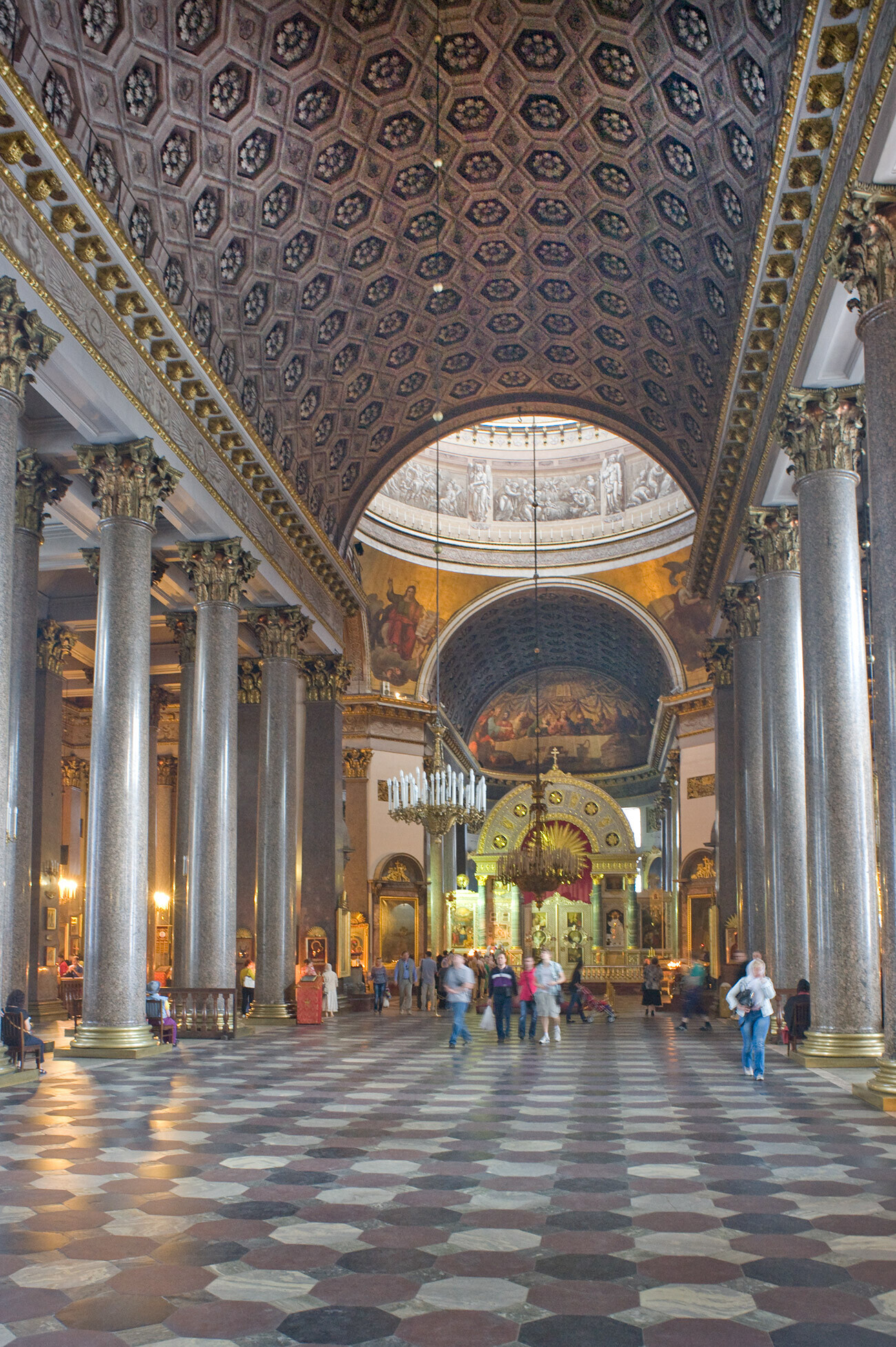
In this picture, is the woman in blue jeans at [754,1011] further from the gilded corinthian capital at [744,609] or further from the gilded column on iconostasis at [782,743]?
the gilded corinthian capital at [744,609]

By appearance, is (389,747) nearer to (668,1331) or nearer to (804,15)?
(804,15)

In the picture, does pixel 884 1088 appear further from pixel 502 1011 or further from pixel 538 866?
pixel 538 866

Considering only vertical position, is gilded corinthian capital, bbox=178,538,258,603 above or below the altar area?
above

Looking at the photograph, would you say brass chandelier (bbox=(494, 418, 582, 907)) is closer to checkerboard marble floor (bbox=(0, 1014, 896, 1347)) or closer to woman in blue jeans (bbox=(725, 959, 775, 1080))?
woman in blue jeans (bbox=(725, 959, 775, 1080))

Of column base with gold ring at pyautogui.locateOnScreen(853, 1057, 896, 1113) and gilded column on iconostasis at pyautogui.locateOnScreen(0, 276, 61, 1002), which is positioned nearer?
column base with gold ring at pyautogui.locateOnScreen(853, 1057, 896, 1113)

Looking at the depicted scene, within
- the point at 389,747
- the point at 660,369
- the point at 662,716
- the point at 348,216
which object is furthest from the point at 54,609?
the point at 662,716

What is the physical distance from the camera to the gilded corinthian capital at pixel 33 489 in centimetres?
1398

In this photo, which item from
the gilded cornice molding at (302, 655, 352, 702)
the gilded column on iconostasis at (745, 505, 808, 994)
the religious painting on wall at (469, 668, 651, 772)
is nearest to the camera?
the gilded column on iconostasis at (745, 505, 808, 994)

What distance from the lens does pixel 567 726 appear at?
1905 inches

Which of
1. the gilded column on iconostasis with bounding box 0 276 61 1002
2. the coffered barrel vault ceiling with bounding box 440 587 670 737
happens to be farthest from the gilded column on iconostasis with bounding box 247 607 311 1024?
the coffered barrel vault ceiling with bounding box 440 587 670 737

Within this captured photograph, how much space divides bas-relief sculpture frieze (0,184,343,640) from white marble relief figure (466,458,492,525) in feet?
51.9

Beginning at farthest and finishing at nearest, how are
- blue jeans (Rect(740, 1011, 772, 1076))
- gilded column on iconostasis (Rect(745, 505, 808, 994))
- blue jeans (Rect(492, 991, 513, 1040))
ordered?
blue jeans (Rect(492, 991, 513, 1040))
gilded column on iconostasis (Rect(745, 505, 808, 994))
blue jeans (Rect(740, 1011, 772, 1076))

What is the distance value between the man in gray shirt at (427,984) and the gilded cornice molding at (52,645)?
30.6 feet

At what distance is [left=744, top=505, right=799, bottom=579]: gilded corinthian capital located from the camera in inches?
606
